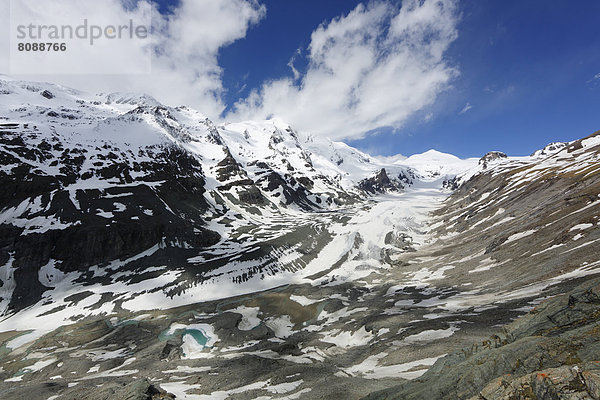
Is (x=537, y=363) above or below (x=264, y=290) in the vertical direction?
above

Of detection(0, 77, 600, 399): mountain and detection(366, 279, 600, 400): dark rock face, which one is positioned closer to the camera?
detection(366, 279, 600, 400): dark rock face

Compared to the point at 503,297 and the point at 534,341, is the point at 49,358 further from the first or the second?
the point at 503,297

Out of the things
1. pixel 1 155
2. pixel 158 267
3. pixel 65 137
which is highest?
pixel 65 137

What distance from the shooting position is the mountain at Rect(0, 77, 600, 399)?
26609mm

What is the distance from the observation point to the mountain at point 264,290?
2661cm

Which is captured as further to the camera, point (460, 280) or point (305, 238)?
point (305, 238)

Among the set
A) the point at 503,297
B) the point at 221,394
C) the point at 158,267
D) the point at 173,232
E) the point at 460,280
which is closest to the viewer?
the point at 221,394

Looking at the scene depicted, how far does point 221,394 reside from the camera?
28453 millimetres

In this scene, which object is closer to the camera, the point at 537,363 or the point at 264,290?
the point at 537,363

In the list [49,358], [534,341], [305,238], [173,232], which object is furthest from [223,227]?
[534,341]

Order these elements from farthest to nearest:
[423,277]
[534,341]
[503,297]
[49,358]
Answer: [423,277], [49,358], [503,297], [534,341]

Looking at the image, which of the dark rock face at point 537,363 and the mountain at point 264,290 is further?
the mountain at point 264,290

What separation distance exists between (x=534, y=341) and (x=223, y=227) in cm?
A: 15843

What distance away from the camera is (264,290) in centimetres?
8531
